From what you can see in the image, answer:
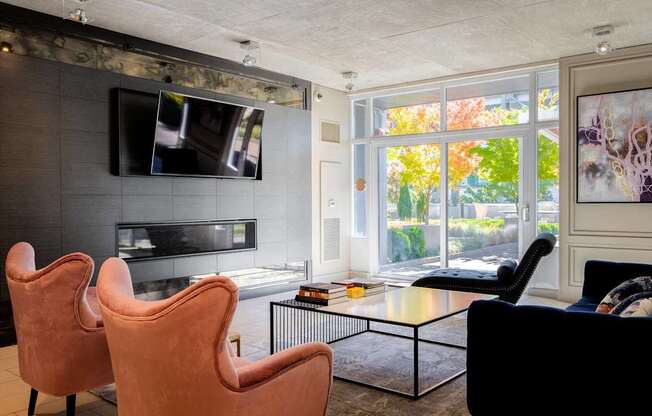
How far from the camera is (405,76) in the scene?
700 centimetres

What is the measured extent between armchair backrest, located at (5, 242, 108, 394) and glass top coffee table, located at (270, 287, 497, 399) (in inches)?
54.8

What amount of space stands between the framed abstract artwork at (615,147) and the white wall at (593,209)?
90 mm

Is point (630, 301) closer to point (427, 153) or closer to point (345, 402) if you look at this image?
point (345, 402)

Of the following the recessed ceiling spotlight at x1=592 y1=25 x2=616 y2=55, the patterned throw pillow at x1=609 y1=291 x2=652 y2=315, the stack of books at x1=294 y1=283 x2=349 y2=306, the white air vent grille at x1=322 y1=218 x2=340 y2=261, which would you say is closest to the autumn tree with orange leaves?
the white air vent grille at x1=322 y1=218 x2=340 y2=261

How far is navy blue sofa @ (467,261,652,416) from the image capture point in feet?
6.59

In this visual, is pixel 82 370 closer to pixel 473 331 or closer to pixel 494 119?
pixel 473 331

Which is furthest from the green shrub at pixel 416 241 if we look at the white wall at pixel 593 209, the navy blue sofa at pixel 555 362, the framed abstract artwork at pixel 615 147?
the navy blue sofa at pixel 555 362

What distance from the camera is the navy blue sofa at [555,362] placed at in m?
2.01

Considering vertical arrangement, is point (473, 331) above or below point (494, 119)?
below

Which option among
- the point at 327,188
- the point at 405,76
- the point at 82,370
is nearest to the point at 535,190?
the point at 405,76

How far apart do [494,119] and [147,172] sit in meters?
4.09

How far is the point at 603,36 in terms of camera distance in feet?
16.8

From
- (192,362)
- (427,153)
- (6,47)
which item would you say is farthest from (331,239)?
(192,362)

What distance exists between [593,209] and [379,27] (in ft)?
9.75
